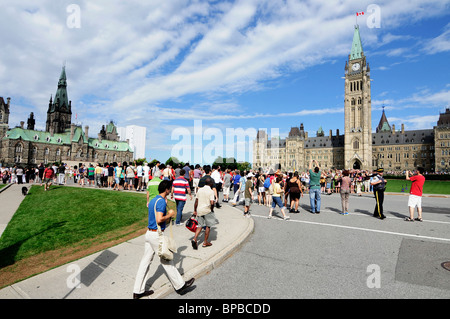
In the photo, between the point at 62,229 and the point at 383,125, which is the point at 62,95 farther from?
the point at 383,125

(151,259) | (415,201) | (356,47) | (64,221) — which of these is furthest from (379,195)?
(356,47)

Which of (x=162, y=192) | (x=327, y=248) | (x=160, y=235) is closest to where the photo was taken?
(x=160, y=235)

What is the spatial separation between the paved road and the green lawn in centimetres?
527

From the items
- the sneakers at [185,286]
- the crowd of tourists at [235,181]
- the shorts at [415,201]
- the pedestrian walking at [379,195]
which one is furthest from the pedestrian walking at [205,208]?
the shorts at [415,201]

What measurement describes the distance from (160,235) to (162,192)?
817 mm

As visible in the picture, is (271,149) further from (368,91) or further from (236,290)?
(236,290)

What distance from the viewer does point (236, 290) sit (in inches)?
181

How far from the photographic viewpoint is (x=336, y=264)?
5.69 m

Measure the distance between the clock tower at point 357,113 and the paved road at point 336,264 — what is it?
9925cm

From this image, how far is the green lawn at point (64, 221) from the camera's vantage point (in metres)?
7.73
